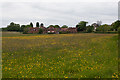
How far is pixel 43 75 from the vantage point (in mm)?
11836

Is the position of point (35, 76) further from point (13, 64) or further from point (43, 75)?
point (13, 64)

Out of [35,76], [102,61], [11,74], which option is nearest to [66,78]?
[35,76]

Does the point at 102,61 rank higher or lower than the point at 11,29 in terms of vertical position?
lower

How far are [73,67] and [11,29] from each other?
123 meters

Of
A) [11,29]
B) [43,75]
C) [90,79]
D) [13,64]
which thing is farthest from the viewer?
[11,29]

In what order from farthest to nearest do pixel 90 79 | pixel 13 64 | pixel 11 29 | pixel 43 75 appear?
pixel 11 29, pixel 13 64, pixel 43 75, pixel 90 79

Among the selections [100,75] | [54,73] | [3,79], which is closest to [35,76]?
[54,73]

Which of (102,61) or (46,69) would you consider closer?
(46,69)

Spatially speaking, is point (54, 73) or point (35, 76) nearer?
point (35, 76)

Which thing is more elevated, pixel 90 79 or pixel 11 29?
pixel 11 29

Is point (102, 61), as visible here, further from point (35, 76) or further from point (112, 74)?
point (35, 76)

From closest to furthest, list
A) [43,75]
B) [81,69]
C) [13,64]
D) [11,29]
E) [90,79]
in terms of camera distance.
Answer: [90,79]
[43,75]
[81,69]
[13,64]
[11,29]

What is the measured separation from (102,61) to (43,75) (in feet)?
25.9

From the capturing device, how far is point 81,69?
13391 millimetres
